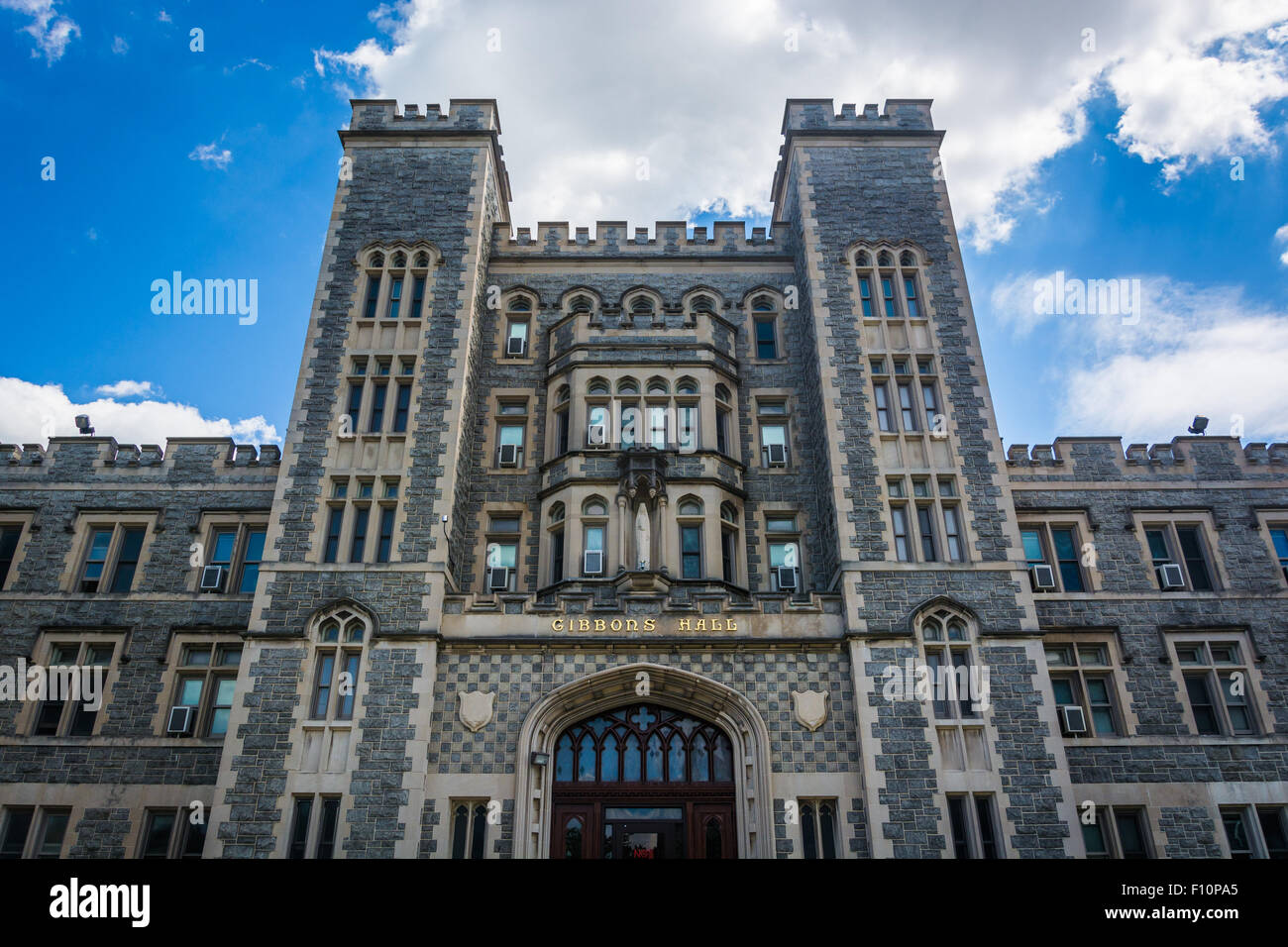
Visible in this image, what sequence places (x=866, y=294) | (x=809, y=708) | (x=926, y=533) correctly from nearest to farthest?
(x=809, y=708)
(x=926, y=533)
(x=866, y=294)

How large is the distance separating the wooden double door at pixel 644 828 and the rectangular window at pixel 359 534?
7.59 m

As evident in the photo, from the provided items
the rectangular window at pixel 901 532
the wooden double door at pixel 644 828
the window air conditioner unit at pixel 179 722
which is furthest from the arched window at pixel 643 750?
the window air conditioner unit at pixel 179 722

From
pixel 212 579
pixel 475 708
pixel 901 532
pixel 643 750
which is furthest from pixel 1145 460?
pixel 212 579

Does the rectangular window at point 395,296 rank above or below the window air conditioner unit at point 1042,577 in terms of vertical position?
above

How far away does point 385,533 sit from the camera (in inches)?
882

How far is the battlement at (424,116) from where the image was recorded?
2859 cm

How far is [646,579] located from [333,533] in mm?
7706

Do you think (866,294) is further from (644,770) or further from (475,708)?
(475,708)

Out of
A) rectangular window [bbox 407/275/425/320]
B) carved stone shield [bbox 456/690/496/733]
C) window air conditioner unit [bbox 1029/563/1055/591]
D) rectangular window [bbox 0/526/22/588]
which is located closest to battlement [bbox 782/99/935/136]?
rectangular window [bbox 407/275/425/320]

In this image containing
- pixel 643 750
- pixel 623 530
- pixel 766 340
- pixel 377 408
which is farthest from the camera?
pixel 766 340

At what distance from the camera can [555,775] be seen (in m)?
20.4

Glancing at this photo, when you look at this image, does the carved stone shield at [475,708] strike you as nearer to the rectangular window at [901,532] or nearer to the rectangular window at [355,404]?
the rectangular window at [355,404]
